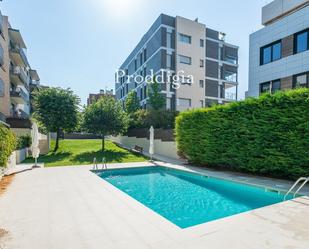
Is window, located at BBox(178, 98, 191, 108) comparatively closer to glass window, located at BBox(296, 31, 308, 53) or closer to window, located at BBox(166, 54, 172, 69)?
window, located at BBox(166, 54, 172, 69)

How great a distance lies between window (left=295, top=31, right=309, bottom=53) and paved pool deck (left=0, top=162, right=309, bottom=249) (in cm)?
1193

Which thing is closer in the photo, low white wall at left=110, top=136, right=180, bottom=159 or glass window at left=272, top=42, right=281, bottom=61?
glass window at left=272, top=42, right=281, bottom=61

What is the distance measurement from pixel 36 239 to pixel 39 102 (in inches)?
803

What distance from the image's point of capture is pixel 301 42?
14.8m

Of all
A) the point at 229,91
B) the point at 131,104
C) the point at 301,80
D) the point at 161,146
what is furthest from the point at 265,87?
the point at 229,91

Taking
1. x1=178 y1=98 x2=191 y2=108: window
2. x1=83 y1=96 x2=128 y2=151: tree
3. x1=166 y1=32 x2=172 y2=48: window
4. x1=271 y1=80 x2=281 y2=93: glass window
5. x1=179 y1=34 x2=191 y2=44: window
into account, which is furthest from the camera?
x1=178 y1=98 x2=191 y2=108: window

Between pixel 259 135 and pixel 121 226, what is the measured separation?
28.3ft

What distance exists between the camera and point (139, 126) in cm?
2683

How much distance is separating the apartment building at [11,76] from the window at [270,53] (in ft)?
79.5

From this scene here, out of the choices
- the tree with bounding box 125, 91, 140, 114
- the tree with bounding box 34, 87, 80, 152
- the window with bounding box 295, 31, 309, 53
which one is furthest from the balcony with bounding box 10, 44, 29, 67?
the window with bounding box 295, 31, 309, 53

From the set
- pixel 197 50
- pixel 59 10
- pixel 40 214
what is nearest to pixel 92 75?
pixel 59 10

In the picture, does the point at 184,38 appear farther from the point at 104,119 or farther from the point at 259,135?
the point at 259,135

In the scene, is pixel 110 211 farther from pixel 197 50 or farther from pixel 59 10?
pixel 197 50

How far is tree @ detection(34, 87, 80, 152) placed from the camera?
70.7 feet
